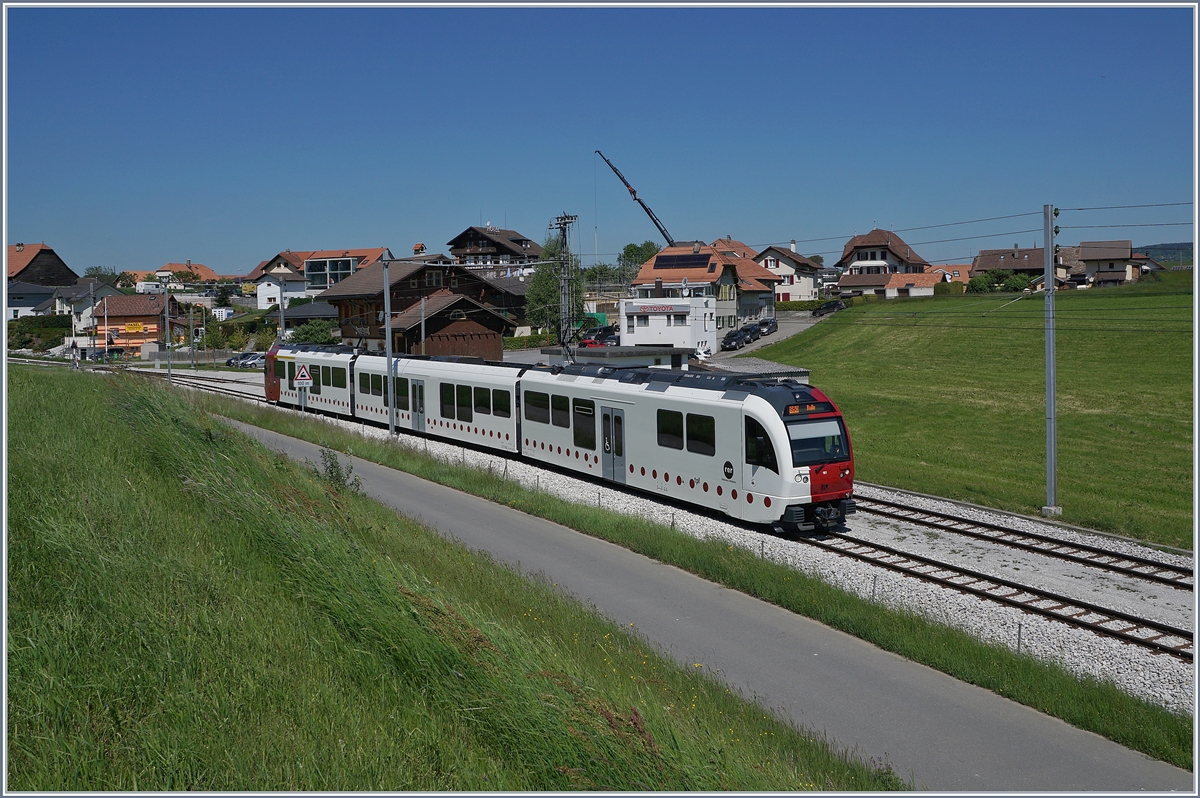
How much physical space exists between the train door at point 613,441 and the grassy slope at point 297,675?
11.2m

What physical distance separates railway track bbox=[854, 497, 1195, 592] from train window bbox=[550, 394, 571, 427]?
303 inches

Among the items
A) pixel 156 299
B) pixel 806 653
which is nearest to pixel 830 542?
pixel 806 653

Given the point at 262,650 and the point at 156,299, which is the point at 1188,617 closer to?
the point at 262,650

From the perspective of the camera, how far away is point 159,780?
6.02 meters

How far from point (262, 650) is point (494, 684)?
78.5 inches

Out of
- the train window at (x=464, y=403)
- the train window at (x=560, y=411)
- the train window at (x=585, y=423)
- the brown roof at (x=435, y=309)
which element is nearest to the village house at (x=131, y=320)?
the brown roof at (x=435, y=309)

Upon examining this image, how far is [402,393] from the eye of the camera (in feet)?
112

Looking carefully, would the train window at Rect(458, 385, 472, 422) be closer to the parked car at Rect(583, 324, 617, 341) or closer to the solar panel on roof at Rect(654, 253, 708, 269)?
the parked car at Rect(583, 324, 617, 341)

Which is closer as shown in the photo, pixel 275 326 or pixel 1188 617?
pixel 1188 617

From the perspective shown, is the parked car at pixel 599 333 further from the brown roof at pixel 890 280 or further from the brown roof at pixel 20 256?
the brown roof at pixel 20 256

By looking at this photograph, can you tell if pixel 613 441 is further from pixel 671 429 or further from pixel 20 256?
pixel 20 256

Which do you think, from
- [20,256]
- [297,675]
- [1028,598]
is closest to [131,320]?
[20,256]

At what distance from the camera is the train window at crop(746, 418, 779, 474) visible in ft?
59.3

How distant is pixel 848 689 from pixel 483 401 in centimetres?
1991
